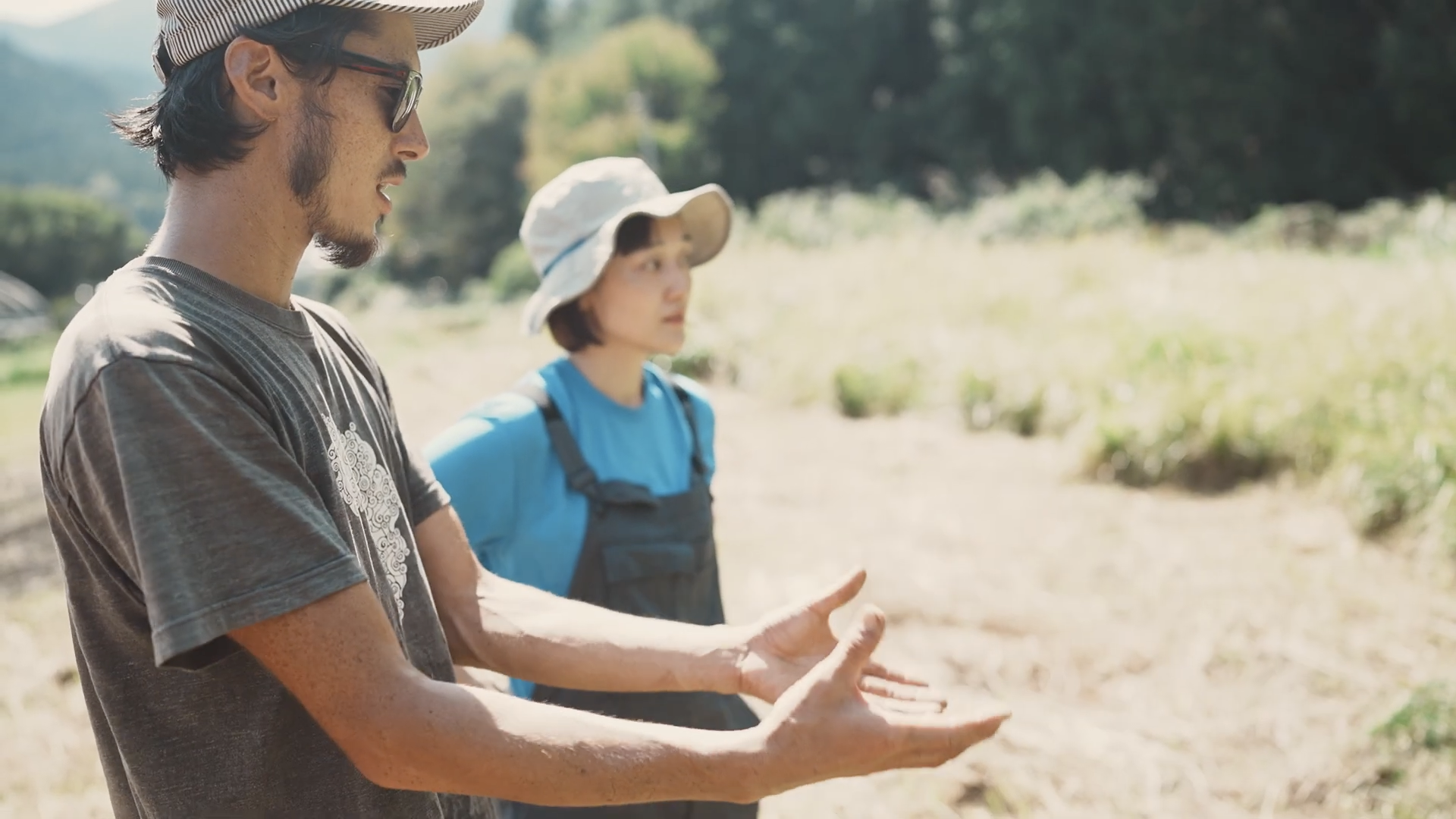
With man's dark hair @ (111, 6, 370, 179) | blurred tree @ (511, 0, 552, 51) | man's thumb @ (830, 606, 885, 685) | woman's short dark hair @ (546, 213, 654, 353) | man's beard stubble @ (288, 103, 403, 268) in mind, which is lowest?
man's thumb @ (830, 606, 885, 685)

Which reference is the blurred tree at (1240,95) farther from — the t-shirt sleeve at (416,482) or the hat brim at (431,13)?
the t-shirt sleeve at (416,482)

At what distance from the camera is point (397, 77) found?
1612 millimetres

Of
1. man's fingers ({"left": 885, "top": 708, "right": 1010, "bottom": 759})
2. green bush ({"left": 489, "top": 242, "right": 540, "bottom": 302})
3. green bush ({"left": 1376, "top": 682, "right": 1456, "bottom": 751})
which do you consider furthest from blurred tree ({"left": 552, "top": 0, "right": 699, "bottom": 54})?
man's fingers ({"left": 885, "top": 708, "right": 1010, "bottom": 759})

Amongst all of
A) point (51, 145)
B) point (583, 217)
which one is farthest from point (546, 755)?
point (51, 145)

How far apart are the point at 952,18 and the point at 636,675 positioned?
3969 centimetres

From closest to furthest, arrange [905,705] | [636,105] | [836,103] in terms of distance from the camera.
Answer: [905,705] < [836,103] < [636,105]

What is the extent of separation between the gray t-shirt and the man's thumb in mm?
579

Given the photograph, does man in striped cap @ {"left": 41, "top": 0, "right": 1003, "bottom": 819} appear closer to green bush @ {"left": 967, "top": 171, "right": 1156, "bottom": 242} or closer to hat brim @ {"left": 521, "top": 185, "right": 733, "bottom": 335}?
hat brim @ {"left": 521, "top": 185, "right": 733, "bottom": 335}

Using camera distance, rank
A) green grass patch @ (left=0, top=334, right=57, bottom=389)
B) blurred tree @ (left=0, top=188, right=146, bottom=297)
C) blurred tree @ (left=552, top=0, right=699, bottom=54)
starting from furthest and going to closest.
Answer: blurred tree @ (left=0, top=188, right=146, bottom=297), blurred tree @ (left=552, top=0, right=699, bottom=54), green grass patch @ (left=0, top=334, right=57, bottom=389)

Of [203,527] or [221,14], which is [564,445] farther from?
[203,527]

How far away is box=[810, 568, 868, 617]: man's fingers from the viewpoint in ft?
5.91

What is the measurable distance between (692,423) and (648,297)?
351 millimetres

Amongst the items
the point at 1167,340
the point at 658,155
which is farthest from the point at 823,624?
the point at 658,155

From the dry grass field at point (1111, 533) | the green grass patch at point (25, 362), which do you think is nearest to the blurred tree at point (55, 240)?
the green grass patch at point (25, 362)
